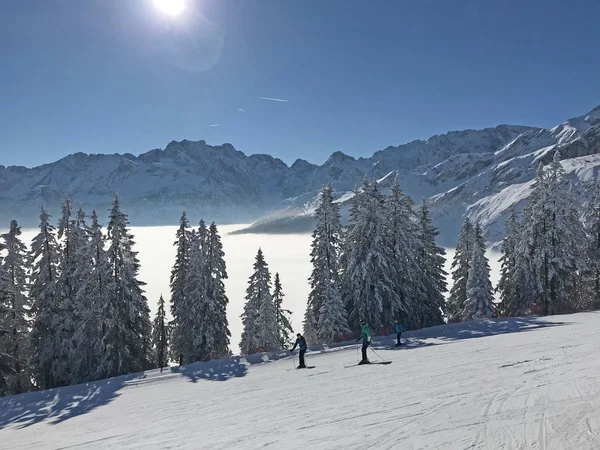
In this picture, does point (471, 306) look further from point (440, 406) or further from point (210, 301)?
point (440, 406)

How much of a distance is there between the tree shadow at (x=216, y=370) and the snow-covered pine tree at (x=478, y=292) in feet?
86.6

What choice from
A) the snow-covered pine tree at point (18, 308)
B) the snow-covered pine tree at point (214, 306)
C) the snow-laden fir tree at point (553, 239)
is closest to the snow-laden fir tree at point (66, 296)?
the snow-covered pine tree at point (18, 308)

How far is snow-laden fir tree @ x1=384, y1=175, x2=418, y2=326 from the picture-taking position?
111 feet

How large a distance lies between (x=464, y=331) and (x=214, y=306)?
19.2 m

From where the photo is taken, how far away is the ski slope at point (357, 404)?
26.7 ft

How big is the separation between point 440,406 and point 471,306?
111ft

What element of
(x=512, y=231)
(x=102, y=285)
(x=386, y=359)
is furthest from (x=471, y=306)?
(x=102, y=285)

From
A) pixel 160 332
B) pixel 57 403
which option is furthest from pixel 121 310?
pixel 160 332

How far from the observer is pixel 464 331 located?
1045 inches

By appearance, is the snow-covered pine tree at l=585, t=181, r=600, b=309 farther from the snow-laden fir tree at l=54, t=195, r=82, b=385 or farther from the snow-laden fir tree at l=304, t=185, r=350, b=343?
the snow-laden fir tree at l=54, t=195, r=82, b=385

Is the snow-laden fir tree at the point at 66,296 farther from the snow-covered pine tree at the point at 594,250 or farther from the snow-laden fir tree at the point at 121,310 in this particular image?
the snow-covered pine tree at the point at 594,250

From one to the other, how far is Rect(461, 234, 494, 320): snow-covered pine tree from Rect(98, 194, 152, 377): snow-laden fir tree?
30.3 metres

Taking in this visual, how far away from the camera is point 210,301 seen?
33562 mm

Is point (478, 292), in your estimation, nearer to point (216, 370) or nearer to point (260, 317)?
point (260, 317)
